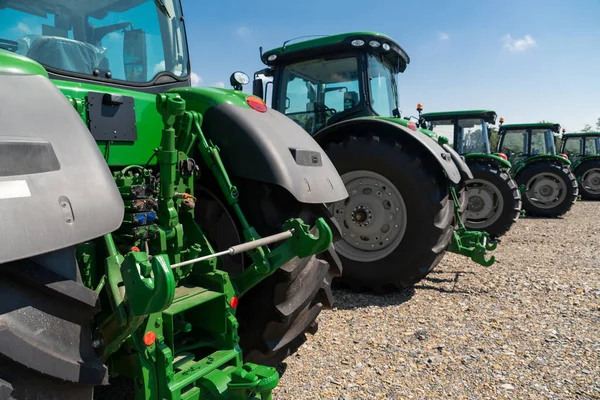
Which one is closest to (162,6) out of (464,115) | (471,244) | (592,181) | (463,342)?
(463,342)

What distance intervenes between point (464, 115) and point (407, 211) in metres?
5.26

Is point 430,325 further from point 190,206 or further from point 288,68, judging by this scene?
point 288,68

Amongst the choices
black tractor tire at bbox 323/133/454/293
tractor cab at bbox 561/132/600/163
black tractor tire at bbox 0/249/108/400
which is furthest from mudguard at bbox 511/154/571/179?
black tractor tire at bbox 0/249/108/400

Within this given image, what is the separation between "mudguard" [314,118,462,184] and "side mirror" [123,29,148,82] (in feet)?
6.70

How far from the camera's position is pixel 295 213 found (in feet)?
6.63

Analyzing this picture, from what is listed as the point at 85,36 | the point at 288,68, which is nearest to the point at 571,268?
the point at 288,68

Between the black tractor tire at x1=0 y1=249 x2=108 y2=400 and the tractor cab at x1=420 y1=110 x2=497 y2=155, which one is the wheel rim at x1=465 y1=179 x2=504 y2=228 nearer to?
the tractor cab at x1=420 y1=110 x2=497 y2=155

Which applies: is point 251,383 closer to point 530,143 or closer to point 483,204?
point 483,204

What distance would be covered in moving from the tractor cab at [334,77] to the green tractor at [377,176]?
1 cm

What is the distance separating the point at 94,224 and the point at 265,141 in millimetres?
944

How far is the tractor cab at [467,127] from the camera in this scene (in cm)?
810

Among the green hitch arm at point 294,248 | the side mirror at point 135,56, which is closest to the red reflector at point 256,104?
the side mirror at point 135,56

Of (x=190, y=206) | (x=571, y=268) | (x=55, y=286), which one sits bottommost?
(x=571, y=268)

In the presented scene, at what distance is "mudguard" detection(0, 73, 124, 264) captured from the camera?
1.00 metres
